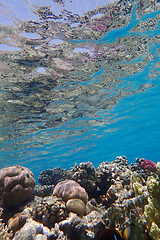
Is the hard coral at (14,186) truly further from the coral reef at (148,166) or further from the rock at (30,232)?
the coral reef at (148,166)

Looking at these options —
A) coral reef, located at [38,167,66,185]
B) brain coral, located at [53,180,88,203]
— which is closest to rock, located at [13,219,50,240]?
brain coral, located at [53,180,88,203]

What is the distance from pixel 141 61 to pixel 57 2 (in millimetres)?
8518

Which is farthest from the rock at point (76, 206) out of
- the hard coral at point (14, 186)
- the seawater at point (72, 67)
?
the seawater at point (72, 67)

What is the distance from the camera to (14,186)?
489 centimetres

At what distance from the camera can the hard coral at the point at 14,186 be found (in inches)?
189

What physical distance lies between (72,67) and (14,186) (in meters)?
8.91

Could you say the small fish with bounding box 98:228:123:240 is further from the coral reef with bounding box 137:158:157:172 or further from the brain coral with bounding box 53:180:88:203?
the coral reef with bounding box 137:158:157:172

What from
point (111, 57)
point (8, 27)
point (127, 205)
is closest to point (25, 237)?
point (127, 205)

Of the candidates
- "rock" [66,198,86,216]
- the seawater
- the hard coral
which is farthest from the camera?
the seawater

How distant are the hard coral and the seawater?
723cm

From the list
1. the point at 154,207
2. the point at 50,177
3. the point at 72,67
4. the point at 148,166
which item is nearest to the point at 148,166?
the point at 148,166

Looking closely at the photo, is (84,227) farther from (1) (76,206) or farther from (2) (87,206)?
(2) (87,206)

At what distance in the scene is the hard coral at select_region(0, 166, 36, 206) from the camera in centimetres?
481

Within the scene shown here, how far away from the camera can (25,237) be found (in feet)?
10.3
